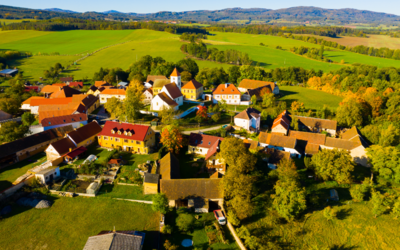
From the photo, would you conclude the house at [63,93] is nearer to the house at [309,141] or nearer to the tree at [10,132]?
the tree at [10,132]

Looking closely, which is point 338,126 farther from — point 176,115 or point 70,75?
point 70,75

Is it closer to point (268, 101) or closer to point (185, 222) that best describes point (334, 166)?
point (185, 222)

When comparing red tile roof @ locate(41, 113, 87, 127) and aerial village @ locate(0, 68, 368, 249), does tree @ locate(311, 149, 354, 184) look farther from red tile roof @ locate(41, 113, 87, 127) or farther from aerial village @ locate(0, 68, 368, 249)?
red tile roof @ locate(41, 113, 87, 127)

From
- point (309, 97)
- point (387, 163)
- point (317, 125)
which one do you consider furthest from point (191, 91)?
point (387, 163)

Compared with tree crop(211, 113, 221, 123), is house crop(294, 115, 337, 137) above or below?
below

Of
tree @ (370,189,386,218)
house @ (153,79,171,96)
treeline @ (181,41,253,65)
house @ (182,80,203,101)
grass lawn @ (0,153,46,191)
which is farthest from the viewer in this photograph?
treeline @ (181,41,253,65)

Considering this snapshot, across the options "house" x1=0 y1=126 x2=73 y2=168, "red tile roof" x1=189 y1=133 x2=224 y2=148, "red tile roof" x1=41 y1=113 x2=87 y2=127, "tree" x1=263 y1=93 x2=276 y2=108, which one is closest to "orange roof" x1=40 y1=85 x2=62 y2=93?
"red tile roof" x1=41 y1=113 x2=87 y2=127
